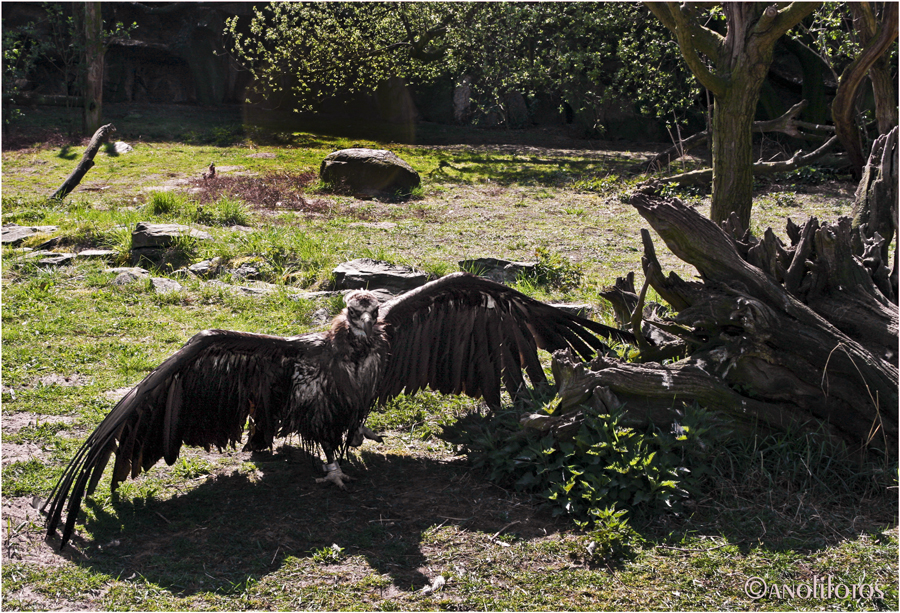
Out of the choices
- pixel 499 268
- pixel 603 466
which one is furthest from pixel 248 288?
pixel 603 466

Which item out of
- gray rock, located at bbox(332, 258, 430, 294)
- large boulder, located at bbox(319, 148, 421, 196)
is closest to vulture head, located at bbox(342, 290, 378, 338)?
gray rock, located at bbox(332, 258, 430, 294)

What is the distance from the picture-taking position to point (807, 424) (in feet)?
13.0

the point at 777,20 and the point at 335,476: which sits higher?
the point at 777,20

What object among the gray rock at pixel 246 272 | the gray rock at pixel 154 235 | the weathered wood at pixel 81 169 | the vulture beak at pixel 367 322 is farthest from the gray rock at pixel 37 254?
the vulture beak at pixel 367 322

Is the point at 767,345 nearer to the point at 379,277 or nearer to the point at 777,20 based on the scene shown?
the point at 777,20

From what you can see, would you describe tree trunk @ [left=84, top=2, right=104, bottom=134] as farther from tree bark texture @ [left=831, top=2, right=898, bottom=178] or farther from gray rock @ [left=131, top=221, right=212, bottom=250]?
tree bark texture @ [left=831, top=2, right=898, bottom=178]

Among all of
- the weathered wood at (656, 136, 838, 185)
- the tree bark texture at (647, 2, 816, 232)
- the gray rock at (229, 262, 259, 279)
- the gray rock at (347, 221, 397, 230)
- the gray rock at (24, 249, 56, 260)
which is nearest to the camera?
the tree bark texture at (647, 2, 816, 232)

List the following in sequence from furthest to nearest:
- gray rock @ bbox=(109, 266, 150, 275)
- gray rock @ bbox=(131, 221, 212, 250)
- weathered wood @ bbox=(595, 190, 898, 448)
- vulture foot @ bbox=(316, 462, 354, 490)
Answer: gray rock @ bbox=(131, 221, 212, 250) < gray rock @ bbox=(109, 266, 150, 275) < vulture foot @ bbox=(316, 462, 354, 490) < weathered wood @ bbox=(595, 190, 898, 448)

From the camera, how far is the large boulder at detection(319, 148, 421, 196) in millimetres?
12570

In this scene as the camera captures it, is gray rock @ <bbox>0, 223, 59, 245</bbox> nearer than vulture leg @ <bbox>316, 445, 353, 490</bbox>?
No

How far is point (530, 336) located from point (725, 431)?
1334 mm

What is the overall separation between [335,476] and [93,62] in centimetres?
1560

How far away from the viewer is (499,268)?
7629 mm

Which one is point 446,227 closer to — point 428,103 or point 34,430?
point 34,430
